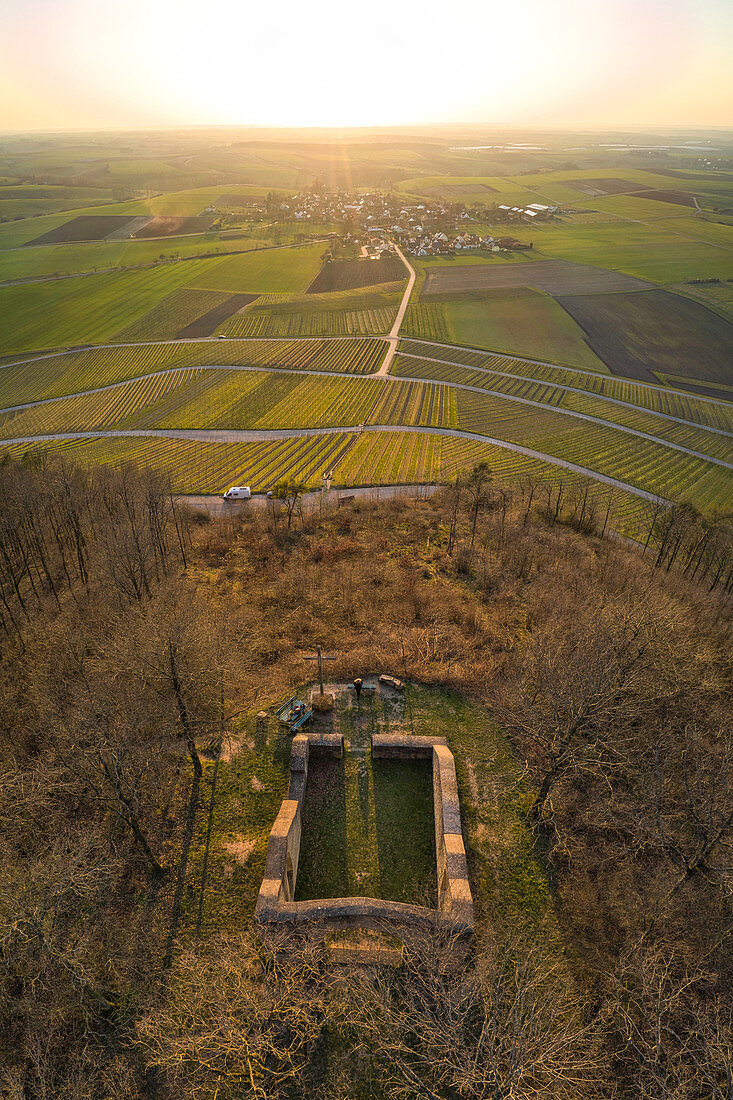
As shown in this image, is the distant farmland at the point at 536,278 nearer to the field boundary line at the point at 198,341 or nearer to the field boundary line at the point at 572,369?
the field boundary line at the point at 198,341

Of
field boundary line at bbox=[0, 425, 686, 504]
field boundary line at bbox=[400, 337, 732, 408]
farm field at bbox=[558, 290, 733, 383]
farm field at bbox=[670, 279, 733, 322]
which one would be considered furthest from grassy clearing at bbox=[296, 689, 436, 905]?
farm field at bbox=[670, 279, 733, 322]

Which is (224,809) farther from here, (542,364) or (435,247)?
(435,247)

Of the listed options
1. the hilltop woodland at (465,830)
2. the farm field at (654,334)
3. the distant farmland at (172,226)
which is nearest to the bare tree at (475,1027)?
the hilltop woodland at (465,830)

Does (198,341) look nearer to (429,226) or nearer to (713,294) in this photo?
(429,226)

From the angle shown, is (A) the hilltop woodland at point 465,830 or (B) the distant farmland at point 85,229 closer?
(A) the hilltop woodland at point 465,830

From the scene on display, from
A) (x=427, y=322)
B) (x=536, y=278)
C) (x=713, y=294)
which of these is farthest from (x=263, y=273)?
(x=713, y=294)

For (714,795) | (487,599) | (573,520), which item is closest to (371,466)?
(573,520)
